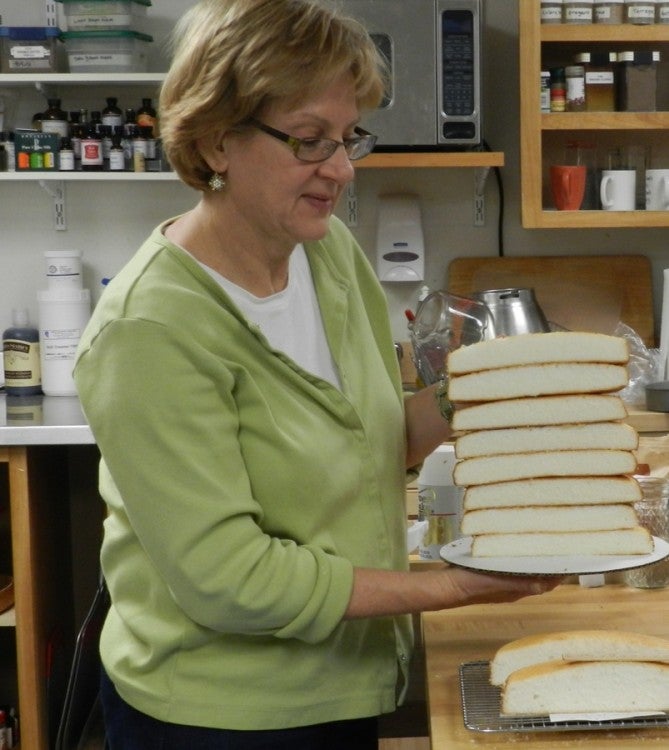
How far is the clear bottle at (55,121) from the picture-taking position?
3.04 meters

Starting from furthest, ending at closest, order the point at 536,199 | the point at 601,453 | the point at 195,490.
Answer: the point at 536,199 → the point at 601,453 → the point at 195,490

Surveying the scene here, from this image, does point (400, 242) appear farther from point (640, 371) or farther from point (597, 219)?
point (640, 371)

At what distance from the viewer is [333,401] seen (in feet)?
4.33

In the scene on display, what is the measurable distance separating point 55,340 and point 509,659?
2.07 meters

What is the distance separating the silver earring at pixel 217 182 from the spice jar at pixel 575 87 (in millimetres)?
1740

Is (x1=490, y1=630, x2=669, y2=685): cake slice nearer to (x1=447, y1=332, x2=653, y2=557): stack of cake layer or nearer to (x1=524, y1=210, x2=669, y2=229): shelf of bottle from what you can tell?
(x1=447, y1=332, x2=653, y2=557): stack of cake layer

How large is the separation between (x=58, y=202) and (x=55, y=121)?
0.26 m

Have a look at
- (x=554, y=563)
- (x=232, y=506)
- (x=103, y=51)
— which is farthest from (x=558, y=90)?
(x=232, y=506)

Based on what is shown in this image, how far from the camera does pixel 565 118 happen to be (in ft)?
9.25

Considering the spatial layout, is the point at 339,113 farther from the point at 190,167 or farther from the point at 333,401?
the point at 333,401

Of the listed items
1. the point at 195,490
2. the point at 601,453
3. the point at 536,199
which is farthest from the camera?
the point at 536,199

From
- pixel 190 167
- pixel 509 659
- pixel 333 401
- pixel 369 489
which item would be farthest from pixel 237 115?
pixel 509 659

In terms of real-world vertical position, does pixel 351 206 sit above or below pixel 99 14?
below

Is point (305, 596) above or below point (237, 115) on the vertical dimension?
below
